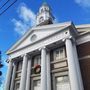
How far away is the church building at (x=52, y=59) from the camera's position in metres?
11.2

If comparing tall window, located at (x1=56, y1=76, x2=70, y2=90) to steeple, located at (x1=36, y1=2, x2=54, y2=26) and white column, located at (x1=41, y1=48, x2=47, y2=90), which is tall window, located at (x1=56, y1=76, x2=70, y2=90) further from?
steeple, located at (x1=36, y1=2, x2=54, y2=26)

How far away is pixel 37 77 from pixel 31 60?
232cm

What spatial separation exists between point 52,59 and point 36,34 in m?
3.74

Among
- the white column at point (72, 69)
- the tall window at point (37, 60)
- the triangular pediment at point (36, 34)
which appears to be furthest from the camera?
the tall window at point (37, 60)

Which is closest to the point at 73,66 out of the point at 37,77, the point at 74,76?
the point at 74,76

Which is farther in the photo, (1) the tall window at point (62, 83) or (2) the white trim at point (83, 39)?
(2) the white trim at point (83, 39)

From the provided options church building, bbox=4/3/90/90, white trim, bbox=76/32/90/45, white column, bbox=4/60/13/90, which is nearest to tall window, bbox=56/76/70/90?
church building, bbox=4/3/90/90

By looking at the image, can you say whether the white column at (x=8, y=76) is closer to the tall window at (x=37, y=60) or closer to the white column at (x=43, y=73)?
the tall window at (x=37, y=60)

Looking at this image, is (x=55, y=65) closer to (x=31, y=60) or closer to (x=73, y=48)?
(x=73, y=48)

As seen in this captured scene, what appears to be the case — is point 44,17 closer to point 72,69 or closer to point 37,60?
point 37,60

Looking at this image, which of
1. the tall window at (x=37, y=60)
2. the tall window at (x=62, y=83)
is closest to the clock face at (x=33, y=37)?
the tall window at (x=37, y=60)

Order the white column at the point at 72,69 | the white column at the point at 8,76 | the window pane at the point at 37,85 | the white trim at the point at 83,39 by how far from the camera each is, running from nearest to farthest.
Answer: the white column at the point at 72,69, the white trim at the point at 83,39, the window pane at the point at 37,85, the white column at the point at 8,76

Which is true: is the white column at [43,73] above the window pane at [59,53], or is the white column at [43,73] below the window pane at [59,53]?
below

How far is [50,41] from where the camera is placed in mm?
13266
